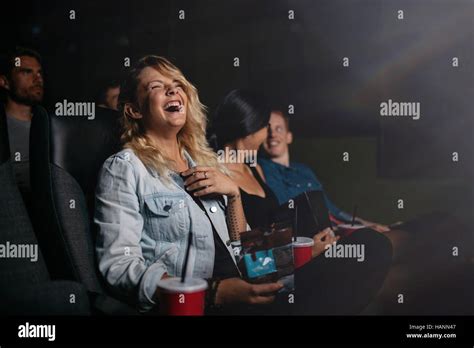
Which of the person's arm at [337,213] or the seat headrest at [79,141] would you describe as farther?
the person's arm at [337,213]

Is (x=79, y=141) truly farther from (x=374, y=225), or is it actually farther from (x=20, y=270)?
(x=374, y=225)

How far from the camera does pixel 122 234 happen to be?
3000 mm

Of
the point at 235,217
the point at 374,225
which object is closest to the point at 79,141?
the point at 235,217

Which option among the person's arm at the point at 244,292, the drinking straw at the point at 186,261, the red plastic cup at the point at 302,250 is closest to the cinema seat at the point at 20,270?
the drinking straw at the point at 186,261

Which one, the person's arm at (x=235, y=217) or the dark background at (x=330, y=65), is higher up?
the dark background at (x=330, y=65)

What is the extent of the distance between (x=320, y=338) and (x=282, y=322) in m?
0.24

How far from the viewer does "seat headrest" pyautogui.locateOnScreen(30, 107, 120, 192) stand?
9.61 feet

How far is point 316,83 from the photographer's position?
10.5ft

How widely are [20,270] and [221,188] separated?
115cm

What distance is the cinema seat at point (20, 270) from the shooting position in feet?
9.84

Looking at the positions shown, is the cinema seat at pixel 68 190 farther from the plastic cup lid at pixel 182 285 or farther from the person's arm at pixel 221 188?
the person's arm at pixel 221 188

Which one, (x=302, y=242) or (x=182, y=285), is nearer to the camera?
(x=182, y=285)

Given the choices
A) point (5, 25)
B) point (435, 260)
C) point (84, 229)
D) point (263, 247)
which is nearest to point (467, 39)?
point (435, 260)

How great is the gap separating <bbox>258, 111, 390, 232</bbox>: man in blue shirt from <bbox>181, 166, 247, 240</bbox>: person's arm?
0.21 m
